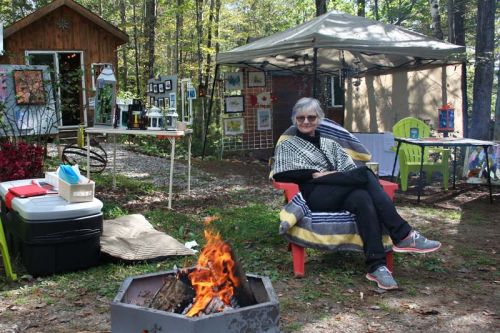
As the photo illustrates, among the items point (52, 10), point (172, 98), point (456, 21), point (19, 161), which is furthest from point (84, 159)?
point (456, 21)

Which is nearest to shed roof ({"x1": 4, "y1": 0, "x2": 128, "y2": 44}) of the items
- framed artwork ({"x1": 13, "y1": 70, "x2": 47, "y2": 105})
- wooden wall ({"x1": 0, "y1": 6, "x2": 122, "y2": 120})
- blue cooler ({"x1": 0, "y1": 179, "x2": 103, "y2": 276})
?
wooden wall ({"x1": 0, "y1": 6, "x2": 122, "y2": 120})

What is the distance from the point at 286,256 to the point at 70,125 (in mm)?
9648

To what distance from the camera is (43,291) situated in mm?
2951

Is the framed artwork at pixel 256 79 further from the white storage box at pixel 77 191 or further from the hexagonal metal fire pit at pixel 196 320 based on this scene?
the hexagonal metal fire pit at pixel 196 320

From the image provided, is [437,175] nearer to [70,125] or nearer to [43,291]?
[43,291]

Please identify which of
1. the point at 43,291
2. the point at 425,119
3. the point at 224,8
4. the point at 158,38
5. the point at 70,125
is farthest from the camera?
the point at 158,38

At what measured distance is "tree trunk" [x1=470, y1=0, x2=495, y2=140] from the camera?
28.2ft

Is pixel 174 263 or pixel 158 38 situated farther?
pixel 158 38

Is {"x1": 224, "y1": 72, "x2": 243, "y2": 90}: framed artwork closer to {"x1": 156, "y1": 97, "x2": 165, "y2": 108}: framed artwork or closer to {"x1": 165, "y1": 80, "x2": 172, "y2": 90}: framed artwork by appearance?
{"x1": 165, "y1": 80, "x2": 172, "y2": 90}: framed artwork

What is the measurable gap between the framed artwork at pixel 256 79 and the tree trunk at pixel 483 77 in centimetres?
400

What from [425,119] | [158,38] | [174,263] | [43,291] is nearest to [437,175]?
[425,119]

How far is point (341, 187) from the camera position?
3.22 m

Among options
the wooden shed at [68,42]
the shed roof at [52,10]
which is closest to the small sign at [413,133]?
the wooden shed at [68,42]

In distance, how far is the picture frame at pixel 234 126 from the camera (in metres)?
9.50
